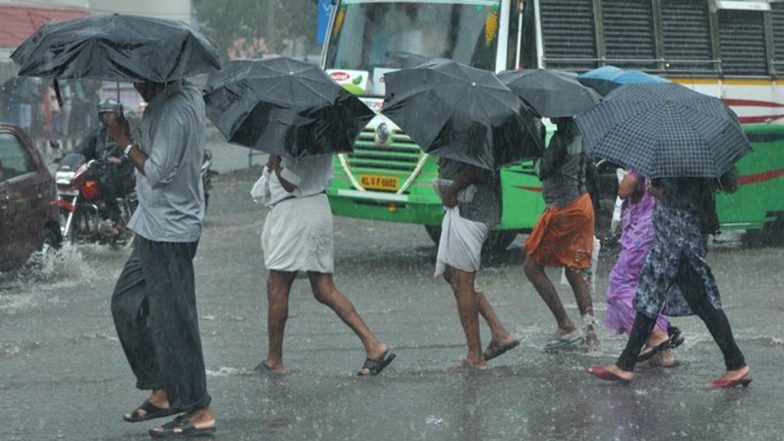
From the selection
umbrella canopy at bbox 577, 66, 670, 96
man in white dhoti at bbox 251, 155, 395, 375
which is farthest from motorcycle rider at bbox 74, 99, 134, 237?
man in white dhoti at bbox 251, 155, 395, 375

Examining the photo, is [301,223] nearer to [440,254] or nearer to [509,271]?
[440,254]

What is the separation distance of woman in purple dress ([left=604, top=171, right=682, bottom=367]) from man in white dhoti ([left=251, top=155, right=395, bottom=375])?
153cm

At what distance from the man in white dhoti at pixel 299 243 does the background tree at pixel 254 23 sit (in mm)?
27950

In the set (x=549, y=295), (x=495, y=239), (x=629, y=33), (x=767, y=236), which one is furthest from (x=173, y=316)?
(x=767, y=236)

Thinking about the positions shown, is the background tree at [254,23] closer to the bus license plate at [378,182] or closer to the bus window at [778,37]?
the bus window at [778,37]

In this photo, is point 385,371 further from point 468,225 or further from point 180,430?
point 180,430

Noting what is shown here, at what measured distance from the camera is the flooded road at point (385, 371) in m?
7.73

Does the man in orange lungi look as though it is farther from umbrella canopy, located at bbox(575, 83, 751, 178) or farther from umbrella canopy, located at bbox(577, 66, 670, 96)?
umbrella canopy, located at bbox(575, 83, 751, 178)

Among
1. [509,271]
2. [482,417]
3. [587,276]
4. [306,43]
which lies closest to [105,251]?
[509,271]

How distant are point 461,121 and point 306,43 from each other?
33513mm

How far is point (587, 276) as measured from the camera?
34.5 ft

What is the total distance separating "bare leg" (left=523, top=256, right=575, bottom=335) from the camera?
10.2 m

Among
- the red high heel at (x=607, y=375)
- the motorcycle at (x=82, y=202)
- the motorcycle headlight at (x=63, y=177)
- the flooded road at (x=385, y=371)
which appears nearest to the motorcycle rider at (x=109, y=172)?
the motorcycle at (x=82, y=202)

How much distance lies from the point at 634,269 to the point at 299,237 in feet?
7.04
